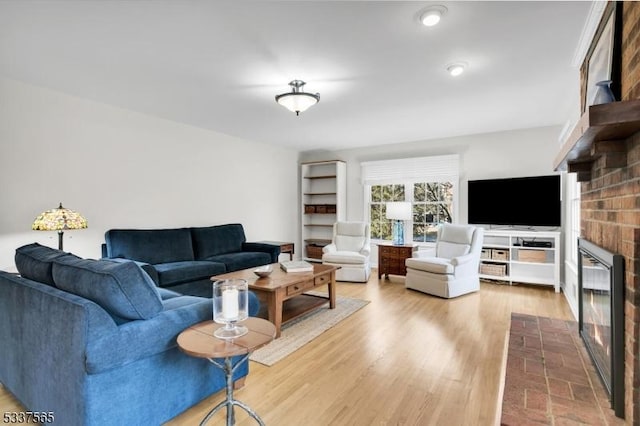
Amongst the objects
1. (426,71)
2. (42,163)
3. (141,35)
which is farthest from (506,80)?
(42,163)

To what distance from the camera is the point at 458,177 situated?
5523 mm

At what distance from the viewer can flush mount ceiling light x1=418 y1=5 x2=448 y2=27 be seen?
1982mm

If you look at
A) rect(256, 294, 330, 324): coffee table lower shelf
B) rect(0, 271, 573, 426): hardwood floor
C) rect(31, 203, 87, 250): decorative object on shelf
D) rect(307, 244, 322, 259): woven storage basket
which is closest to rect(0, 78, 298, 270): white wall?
rect(31, 203, 87, 250): decorative object on shelf

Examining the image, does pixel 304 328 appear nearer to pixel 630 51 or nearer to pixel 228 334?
pixel 228 334

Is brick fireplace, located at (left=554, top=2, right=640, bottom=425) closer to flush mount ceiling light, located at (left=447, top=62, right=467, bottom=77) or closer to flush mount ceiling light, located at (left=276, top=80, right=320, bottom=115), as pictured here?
flush mount ceiling light, located at (left=447, top=62, right=467, bottom=77)

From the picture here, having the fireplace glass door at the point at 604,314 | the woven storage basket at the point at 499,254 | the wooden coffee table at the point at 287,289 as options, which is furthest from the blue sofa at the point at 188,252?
the fireplace glass door at the point at 604,314

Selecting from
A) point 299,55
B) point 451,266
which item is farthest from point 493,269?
point 299,55

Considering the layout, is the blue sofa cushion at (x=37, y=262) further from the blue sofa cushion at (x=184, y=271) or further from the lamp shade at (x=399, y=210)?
the lamp shade at (x=399, y=210)

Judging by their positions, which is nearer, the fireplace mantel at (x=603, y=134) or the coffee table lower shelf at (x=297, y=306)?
the fireplace mantel at (x=603, y=134)

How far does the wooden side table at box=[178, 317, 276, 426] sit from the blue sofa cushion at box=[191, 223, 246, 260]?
2.97m

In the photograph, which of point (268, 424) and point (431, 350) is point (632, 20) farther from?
point (268, 424)

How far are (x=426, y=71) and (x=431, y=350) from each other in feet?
7.87

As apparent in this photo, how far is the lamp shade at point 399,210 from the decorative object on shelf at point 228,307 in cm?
410

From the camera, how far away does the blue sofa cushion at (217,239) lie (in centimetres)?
461
